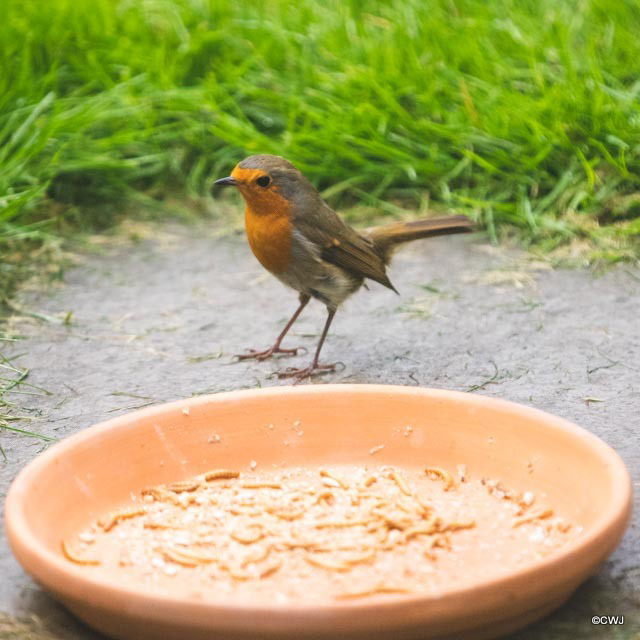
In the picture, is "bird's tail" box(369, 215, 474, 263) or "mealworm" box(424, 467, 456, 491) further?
"bird's tail" box(369, 215, 474, 263)

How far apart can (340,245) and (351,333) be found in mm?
480

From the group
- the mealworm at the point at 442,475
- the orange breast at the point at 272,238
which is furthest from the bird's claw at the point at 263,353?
the mealworm at the point at 442,475

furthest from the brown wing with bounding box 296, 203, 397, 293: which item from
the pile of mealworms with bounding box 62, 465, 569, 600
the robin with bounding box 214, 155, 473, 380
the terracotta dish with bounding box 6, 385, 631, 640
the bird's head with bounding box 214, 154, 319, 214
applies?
the pile of mealworms with bounding box 62, 465, 569, 600

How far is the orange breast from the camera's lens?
406cm

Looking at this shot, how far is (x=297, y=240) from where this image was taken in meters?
4.09

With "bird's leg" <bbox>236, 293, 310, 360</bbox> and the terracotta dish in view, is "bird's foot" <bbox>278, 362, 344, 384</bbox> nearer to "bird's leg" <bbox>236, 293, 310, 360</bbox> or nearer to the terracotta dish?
"bird's leg" <bbox>236, 293, 310, 360</bbox>

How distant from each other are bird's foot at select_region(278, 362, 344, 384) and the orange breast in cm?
40

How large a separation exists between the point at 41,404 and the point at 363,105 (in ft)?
8.98

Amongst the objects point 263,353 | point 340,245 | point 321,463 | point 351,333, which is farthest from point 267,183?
point 321,463

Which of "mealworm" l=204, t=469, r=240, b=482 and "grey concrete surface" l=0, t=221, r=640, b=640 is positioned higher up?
"mealworm" l=204, t=469, r=240, b=482

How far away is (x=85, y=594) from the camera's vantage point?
198cm

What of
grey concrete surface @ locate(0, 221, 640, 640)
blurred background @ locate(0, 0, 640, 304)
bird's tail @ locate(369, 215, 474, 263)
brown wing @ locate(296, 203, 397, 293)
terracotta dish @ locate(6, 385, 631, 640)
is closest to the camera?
terracotta dish @ locate(6, 385, 631, 640)

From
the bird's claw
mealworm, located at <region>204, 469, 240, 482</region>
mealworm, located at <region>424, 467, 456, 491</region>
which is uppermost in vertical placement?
mealworm, located at <region>424, 467, 456, 491</region>

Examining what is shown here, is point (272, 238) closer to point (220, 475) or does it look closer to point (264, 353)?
point (264, 353)
